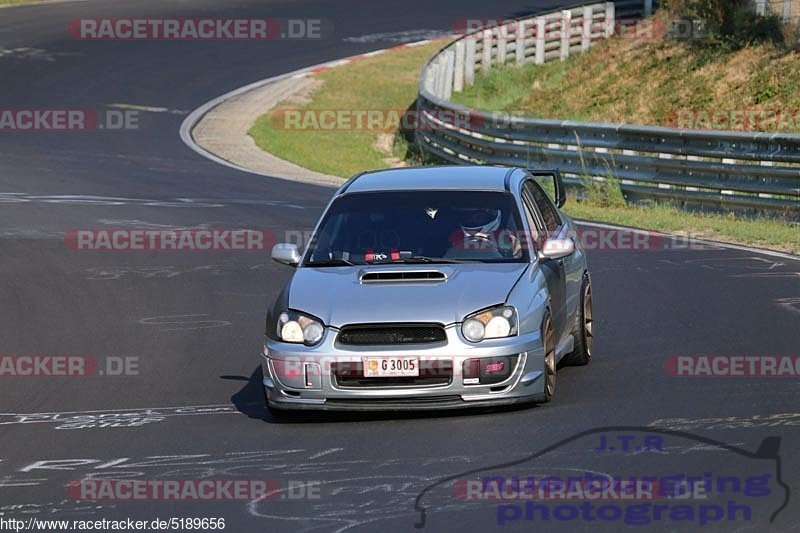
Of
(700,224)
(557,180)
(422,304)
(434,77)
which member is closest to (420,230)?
(422,304)

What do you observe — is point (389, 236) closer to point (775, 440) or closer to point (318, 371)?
point (318, 371)

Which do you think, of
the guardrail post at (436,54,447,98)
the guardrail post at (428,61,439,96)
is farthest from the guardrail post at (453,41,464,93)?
the guardrail post at (428,61,439,96)

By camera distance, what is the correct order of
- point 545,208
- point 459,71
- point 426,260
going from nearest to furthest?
point 426,260 → point 545,208 → point 459,71

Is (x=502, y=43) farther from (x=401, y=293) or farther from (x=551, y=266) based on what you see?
(x=401, y=293)

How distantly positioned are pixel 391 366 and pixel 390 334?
0.20 m

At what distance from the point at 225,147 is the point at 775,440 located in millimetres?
22657

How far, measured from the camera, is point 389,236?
10250 millimetres

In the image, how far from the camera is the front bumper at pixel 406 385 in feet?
29.9

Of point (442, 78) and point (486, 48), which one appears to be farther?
point (486, 48)

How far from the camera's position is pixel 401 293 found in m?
9.39

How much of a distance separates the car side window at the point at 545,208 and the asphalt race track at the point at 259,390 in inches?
41.9

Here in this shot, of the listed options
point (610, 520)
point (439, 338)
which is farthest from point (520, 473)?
point (439, 338)

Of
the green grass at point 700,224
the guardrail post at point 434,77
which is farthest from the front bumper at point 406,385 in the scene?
the guardrail post at point 434,77

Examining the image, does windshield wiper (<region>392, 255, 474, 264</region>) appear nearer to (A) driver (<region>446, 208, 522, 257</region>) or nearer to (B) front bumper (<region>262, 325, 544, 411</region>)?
(A) driver (<region>446, 208, 522, 257</region>)
